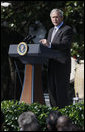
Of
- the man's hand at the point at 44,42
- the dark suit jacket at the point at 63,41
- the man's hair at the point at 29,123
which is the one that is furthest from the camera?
the dark suit jacket at the point at 63,41

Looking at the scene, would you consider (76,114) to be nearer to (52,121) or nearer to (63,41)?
(52,121)

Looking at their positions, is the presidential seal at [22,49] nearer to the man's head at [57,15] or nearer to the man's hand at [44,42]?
the man's hand at [44,42]

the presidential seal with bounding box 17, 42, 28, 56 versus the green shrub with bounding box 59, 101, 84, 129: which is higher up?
the presidential seal with bounding box 17, 42, 28, 56

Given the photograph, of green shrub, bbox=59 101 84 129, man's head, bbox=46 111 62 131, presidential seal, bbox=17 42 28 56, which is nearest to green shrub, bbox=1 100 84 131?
green shrub, bbox=59 101 84 129

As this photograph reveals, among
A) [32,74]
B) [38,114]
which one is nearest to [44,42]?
[32,74]

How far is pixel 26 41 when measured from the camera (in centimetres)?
558

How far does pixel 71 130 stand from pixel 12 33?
992cm

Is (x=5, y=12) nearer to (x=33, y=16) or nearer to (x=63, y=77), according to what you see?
(x=33, y=16)

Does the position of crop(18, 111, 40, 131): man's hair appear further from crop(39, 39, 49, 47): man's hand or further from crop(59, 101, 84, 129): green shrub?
crop(39, 39, 49, 47): man's hand

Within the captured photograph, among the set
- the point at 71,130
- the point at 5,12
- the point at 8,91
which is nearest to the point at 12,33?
the point at 5,12

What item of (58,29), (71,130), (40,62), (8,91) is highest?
(58,29)

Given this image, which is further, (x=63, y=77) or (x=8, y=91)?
(x=8, y=91)

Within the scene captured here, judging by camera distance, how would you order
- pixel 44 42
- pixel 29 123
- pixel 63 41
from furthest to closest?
pixel 63 41, pixel 44 42, pixel 29 123

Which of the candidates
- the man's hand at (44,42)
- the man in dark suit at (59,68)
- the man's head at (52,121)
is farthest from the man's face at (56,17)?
the man's head at (52,121)
